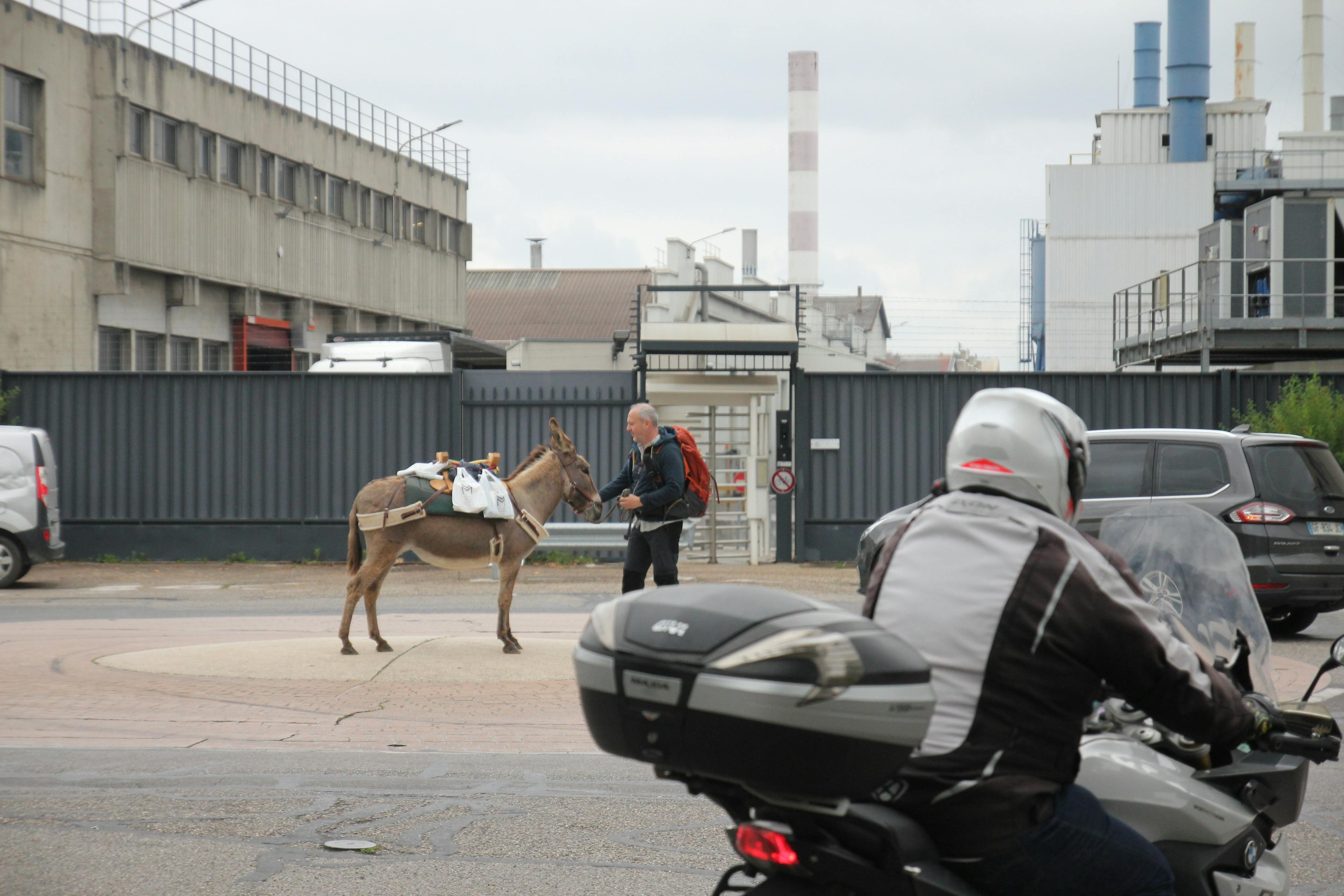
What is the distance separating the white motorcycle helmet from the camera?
2881 mm

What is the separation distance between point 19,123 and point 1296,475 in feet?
77.5

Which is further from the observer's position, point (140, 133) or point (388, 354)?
point (140, 133)

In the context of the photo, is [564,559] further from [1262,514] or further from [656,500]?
[1262,514]

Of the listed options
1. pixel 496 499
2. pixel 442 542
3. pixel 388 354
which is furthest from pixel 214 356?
pixel 496 499

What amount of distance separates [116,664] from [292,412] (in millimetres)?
9999

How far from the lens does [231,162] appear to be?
3303 centimetres

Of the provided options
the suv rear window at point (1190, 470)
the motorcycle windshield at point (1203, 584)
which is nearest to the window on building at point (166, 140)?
the suv rear window at point (1190, 470)

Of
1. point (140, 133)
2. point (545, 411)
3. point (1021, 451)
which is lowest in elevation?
point (1021, 451)

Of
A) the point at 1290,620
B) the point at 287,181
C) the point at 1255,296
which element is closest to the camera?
the point at 1290,620

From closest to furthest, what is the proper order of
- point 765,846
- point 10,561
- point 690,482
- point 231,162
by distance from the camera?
point 765,846
point 690,482
point 10,561
point 231,162

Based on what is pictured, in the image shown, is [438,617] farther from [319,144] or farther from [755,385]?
[319,144]

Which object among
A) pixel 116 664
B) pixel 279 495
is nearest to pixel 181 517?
pixel 279 495

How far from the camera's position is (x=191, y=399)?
19.8 meters

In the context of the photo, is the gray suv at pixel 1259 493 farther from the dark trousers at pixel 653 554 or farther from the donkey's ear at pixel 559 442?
the donkey's ear at pixel 559 442
